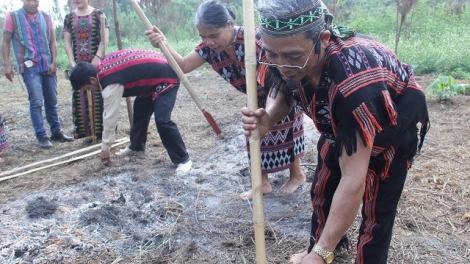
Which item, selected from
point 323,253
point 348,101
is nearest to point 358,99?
point 348,101

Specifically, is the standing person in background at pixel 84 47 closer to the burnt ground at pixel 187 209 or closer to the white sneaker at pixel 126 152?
the burnt ground at pixel 187 209

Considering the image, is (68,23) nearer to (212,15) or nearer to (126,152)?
(126,152)

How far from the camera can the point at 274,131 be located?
3.26m

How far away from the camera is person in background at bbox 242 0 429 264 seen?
1.42 m

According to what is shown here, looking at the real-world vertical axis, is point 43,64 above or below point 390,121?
below

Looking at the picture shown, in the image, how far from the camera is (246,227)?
2.93 m

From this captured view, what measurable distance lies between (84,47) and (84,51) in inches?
1.9

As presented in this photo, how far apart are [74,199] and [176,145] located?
1.10 meters

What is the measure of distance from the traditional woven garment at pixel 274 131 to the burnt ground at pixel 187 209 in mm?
324

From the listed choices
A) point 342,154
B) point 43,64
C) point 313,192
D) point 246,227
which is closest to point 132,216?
point 246,227

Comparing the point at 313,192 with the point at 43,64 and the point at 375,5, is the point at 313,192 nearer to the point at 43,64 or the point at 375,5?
the point at 43,64

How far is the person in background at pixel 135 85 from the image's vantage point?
3768mm

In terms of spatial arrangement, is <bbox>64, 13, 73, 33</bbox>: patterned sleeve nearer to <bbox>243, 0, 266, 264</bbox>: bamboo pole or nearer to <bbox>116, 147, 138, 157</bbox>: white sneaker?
<bbox>116, 147, 138, 157</bbox>: white sneaker

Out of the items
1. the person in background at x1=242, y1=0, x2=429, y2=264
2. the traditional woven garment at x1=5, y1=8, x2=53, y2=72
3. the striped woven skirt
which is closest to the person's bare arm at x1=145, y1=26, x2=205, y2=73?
the person in background at x1=242, y1=0, x2=429, y2=264
